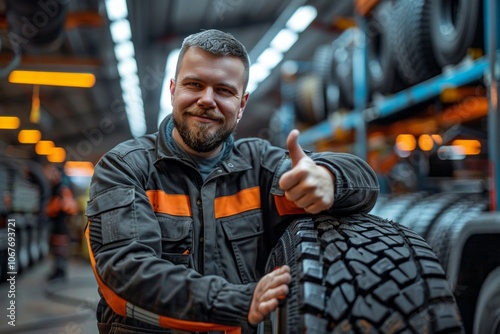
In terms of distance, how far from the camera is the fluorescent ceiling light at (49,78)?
16.9 feet

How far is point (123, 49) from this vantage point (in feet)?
21.6

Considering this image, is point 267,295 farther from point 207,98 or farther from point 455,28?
point 455,28

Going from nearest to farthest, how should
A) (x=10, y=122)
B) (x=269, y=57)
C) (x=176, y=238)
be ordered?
(x=176, y=238) → (x=10, y=122) → (x=269, y=57)

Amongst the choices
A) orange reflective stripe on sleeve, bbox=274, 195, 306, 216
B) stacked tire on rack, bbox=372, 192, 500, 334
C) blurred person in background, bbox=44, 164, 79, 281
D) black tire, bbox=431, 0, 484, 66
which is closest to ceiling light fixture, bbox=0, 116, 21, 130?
blurred person in background, bbox=44, 164, 79, 281

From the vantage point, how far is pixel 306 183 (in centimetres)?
125

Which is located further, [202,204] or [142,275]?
[202,204]

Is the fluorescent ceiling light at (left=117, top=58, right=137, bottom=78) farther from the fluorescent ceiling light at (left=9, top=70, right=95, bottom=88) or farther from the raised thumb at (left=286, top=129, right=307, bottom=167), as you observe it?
the raised thumb at (left=286, top=129, right=307, bottom=167)

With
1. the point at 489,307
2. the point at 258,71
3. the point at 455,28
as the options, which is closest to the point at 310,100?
the point at 258,71

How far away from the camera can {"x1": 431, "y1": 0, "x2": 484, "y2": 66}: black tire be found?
2.70 meters

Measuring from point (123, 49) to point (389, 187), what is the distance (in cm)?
359

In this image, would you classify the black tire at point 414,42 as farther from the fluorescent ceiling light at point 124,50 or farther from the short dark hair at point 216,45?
the fluorescent ceiling light at point 124,50

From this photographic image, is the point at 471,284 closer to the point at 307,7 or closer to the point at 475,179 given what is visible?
the point at 475,179

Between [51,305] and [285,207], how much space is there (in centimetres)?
424

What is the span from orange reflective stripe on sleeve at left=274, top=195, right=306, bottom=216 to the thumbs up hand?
23 cm
